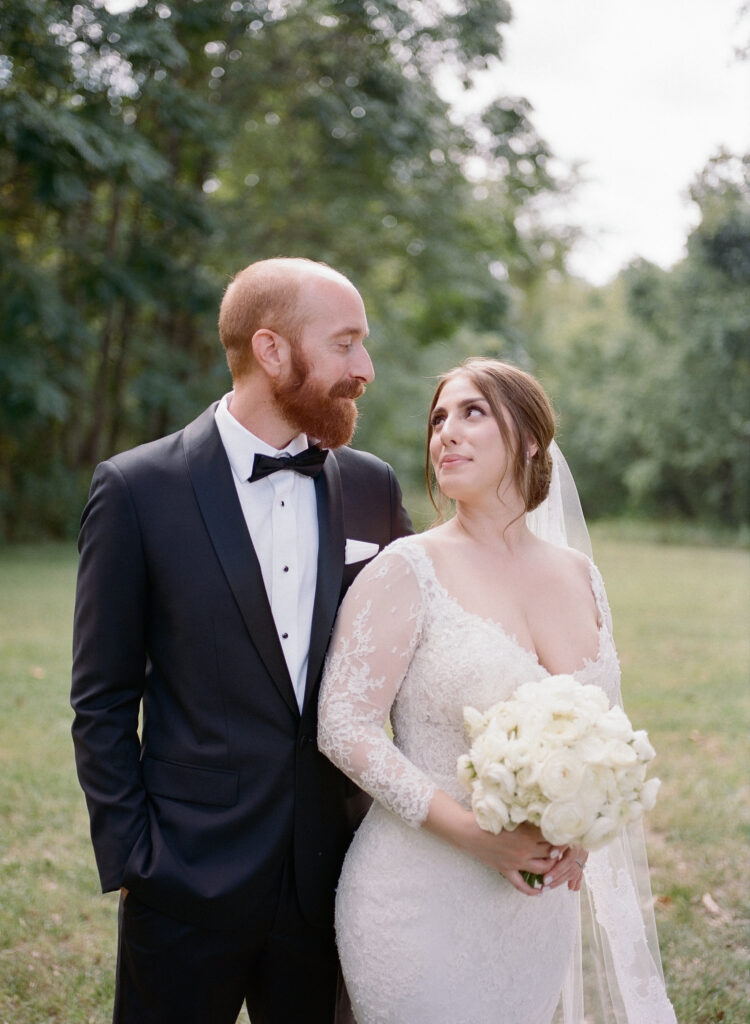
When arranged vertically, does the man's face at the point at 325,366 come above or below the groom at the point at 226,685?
above

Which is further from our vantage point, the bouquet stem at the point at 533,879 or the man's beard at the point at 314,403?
the man's beard at the point at 314,403

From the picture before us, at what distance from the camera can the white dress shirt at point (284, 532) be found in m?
2.44

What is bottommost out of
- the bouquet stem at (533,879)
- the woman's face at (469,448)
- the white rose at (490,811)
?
the bouquet stem at (533,879)

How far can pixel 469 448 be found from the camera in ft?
8.04

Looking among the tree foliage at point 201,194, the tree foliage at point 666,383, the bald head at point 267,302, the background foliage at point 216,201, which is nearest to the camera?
the bald head at point 267,302

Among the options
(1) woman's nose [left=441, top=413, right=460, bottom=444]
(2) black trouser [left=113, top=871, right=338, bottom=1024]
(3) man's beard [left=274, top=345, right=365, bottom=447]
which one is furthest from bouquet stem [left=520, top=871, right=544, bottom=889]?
(3) man's beard [left=274, top=345, right=365, bottom=447]

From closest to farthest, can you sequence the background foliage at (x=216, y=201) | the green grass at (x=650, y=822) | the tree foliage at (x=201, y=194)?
the green grass at (x=650, y=822)
the background foliage at (x=216, y=201)
the tree foliage at (x=201, y=194)

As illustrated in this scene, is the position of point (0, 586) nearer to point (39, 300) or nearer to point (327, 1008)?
point (39, 300)

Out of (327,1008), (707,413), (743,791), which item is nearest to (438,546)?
(327,1008)

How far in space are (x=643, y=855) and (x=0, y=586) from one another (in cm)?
1111

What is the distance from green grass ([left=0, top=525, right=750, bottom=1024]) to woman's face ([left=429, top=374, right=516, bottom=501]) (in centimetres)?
250

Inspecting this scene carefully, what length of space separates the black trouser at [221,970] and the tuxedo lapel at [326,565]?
555 millimetres

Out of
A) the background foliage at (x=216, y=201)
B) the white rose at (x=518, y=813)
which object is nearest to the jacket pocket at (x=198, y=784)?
the white rose at (x=518, y=813)

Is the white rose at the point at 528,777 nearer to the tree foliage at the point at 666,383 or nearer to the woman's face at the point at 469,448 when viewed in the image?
the woman's face at the point at 469,448
